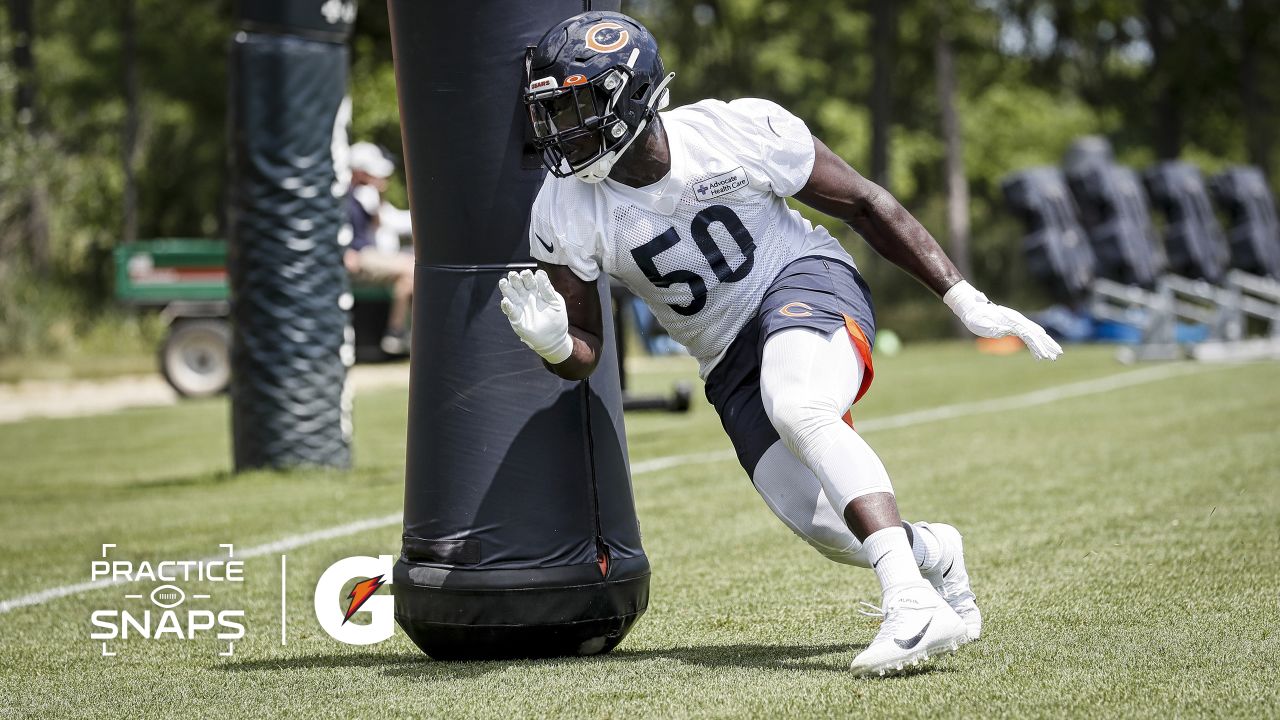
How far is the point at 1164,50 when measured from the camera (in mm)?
33188

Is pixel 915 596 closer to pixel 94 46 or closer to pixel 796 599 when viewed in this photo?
pixel 796 599

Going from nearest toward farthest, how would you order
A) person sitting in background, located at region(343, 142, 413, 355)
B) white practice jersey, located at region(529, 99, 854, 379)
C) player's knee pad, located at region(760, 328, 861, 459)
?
player's knee pad, located at region(760, 328, 861, 459) < white practice jersey, located at region(529, 99, 854, 379) < person sitting in background, located at region(343, 142, 413, 355)

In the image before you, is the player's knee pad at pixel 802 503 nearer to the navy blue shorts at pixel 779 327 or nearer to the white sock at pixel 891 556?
the navy blue shorts at pixel 779 327

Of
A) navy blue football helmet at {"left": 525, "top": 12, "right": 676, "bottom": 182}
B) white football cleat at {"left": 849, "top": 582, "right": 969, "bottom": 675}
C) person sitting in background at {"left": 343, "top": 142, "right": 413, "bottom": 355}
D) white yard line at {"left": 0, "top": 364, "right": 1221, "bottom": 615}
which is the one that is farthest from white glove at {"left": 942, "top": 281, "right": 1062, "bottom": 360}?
person sitting in background at {"left": 343, "top": 142, "right": 413, "bottom": 355}

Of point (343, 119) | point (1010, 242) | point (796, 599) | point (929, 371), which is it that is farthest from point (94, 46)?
point (796, 599)

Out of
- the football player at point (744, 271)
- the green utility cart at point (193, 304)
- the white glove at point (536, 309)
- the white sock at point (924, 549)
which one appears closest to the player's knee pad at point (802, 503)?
the football player at point (744, 271)

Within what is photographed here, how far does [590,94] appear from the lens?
146 inches

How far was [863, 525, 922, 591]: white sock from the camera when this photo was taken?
358 centimetres

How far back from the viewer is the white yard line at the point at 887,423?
18.7 feet

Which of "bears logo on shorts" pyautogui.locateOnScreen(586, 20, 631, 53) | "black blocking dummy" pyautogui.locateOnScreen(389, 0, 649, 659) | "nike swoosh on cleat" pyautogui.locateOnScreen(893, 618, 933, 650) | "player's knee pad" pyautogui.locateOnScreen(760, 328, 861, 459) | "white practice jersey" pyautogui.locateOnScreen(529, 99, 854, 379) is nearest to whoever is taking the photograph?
"nike swoosh on cleat" pyautogui.locateOnScreen(893, 618, 933, 650)

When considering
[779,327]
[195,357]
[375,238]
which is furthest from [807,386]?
[195,357]

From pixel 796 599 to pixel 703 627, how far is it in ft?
1.52

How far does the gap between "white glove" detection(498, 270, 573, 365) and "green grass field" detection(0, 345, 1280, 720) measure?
2.75 feet

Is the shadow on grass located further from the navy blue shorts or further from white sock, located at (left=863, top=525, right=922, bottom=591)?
the navy blue shorts
